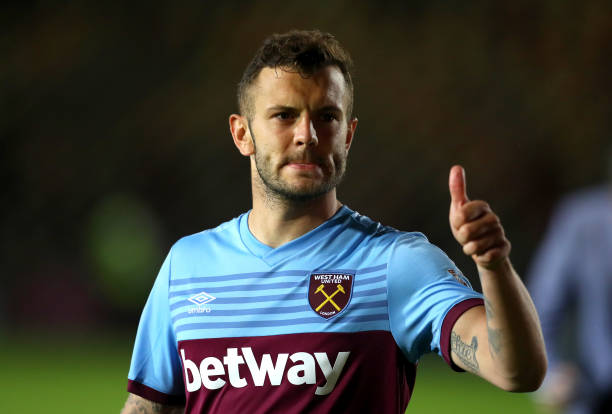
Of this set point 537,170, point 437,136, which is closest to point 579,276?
point 537,170

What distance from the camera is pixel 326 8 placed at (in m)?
20.9

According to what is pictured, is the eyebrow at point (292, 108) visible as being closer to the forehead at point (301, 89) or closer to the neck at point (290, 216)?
the forehead at point (301, 89)

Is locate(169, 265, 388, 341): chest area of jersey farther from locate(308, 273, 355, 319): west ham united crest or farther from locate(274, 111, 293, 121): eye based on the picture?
locate(274, 111, 293, 121): eye

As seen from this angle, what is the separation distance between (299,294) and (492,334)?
0.70 m

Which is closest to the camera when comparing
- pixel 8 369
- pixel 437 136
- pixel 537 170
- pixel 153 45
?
pixel 8 369

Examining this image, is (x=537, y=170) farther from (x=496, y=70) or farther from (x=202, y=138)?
(x=202, y=138)

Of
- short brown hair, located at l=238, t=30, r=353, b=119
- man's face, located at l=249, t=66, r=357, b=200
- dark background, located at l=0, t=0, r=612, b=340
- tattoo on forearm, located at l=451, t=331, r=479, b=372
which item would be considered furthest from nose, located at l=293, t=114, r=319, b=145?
dark background, located at l=0, t=0, r=612, b=340

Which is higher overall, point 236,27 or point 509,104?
point 236,27

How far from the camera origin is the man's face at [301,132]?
2643 millimetres

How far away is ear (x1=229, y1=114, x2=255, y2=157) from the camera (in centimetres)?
287

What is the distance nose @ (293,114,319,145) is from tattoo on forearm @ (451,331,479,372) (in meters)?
0.70

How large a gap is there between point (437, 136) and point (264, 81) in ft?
52.0

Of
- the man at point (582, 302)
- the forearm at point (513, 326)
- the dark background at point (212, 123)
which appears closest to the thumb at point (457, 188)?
the forearm at point (513, 326)

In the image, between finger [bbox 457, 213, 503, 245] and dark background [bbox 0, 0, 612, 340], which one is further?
dark background [bbox 0, 0, 612, 340]
